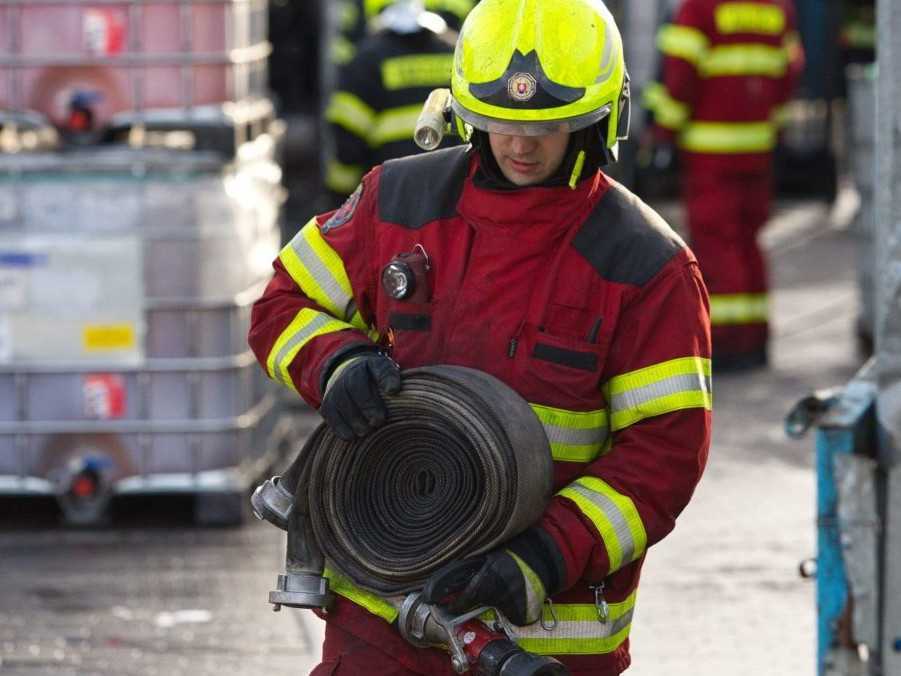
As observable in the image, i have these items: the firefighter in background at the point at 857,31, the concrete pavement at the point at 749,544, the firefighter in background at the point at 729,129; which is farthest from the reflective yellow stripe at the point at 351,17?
the firefighter in background at the point at 857,31

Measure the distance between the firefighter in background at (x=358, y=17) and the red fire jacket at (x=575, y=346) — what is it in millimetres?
4321

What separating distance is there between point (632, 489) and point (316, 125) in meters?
10.8

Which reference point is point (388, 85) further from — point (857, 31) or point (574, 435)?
point (857, 31)

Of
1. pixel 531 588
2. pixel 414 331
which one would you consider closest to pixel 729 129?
pixel 414 331

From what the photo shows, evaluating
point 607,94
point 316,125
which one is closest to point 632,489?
point 607,94

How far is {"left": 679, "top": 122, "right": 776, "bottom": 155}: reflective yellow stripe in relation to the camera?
29.9ft

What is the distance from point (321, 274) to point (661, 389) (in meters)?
0.65

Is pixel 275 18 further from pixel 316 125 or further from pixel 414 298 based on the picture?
pixel 414 298

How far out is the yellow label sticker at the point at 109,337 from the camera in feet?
21.3

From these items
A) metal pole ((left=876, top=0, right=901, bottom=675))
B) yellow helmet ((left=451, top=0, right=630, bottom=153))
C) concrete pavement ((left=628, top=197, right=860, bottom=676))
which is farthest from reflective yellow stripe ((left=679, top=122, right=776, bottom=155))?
yellow helmet ((left=451, top=0, right=630, bottom=153))

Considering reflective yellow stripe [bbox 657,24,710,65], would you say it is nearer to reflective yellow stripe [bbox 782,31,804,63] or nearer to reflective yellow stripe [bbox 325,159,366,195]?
reflective yellow stripe [bbox 782,31,804,63]

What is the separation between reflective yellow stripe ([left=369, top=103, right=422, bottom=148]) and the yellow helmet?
4.04 metres

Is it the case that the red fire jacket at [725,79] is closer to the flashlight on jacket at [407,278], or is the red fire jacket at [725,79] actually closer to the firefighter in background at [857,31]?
the flashlight on jacket at [407,278]

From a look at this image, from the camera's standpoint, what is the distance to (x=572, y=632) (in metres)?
3.38
